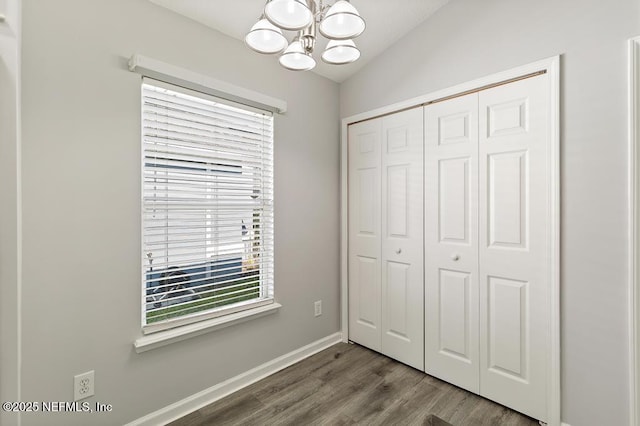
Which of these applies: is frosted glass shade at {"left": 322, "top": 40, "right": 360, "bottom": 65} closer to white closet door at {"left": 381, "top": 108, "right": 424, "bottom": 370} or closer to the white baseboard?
white closet door at {"left": 381, "top": 108, "right": 424, "bottom": 370}

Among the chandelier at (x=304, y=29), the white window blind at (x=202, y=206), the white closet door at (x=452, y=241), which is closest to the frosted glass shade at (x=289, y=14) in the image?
the chandelier at (x=304, y=29)

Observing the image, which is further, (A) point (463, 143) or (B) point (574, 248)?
(A) point (463, 143)

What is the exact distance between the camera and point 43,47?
145cm

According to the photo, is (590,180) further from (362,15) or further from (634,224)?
(362,15)

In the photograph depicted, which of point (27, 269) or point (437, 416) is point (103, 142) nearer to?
point (27, 269)

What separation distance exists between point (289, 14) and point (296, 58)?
0.36m

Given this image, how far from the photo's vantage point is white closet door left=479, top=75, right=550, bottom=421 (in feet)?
5.92

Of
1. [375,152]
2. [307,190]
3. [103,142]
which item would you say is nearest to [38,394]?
[103,142]

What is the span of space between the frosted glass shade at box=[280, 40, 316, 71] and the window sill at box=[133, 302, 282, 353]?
1590 mm

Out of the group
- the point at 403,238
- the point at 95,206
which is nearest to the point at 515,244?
the point at 403,238

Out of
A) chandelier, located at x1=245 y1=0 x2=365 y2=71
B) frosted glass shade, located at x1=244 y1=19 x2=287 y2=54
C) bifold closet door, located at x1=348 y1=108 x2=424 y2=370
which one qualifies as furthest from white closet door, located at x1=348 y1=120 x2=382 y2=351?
frosted glass shade, located at x1=244 y1=19 x2=287 y2=54

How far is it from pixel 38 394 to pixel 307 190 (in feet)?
6.43

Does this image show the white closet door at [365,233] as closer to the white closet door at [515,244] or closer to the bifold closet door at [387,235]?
the bifold closet door at [387,235]

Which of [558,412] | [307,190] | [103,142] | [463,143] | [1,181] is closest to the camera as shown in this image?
[1,181]
